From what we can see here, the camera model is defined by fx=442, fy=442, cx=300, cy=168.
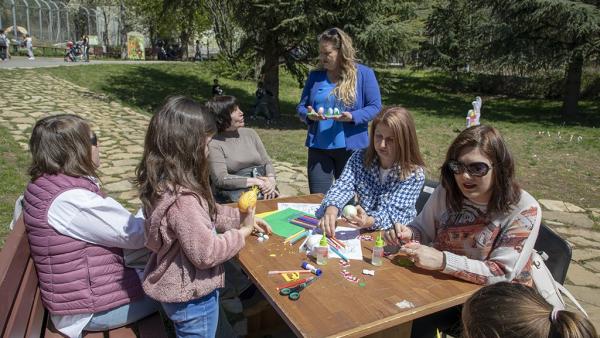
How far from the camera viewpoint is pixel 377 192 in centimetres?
282

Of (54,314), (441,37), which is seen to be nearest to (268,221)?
(54,314)

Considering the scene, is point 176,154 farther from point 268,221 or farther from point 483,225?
point 483,225

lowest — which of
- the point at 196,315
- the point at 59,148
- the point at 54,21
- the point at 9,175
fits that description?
the point at 9,175

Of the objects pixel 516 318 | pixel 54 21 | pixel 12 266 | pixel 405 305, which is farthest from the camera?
pixel 54 21

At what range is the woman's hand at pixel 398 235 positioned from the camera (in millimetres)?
2328

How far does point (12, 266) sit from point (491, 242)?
6.57 feet

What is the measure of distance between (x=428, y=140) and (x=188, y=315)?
346 inches

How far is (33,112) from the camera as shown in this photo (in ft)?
31.2

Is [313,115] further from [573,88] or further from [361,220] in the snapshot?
[573,88]

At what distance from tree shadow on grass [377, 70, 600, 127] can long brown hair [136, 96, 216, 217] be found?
375 inches

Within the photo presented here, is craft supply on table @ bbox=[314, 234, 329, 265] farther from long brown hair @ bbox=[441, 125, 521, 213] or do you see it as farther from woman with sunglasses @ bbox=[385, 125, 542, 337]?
long brown hair @ bbox=[441, 125, 521, 213]

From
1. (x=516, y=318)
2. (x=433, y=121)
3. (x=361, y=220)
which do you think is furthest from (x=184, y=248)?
(x=433, y=121)

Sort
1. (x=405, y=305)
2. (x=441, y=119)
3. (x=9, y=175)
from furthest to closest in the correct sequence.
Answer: (x=441, y=119) < (x=9, y=175) < (x=405, y=305)

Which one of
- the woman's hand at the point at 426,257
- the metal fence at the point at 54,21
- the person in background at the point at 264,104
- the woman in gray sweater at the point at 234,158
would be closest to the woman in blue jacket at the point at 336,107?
the woman in gray sweater at the point at 234,158
